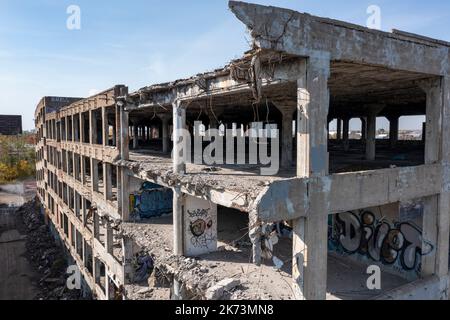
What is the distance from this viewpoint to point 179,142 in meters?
14.4

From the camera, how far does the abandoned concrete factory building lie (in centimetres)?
→ 888

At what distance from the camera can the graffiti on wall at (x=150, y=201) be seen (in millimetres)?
19469

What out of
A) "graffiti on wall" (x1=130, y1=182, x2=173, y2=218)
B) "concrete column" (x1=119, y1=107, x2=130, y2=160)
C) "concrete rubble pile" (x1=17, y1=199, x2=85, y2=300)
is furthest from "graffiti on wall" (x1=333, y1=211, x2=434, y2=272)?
"concrete rubble pile" (x1=17, y1=199, x2=85, y2=300)

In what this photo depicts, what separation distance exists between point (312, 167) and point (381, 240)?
698 centimetres

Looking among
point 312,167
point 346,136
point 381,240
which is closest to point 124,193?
point 312,167

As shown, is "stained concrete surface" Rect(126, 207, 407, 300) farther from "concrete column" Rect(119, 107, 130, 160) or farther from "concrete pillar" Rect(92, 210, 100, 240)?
"concrete pillar" Rect(92, 210, 100, 240)
